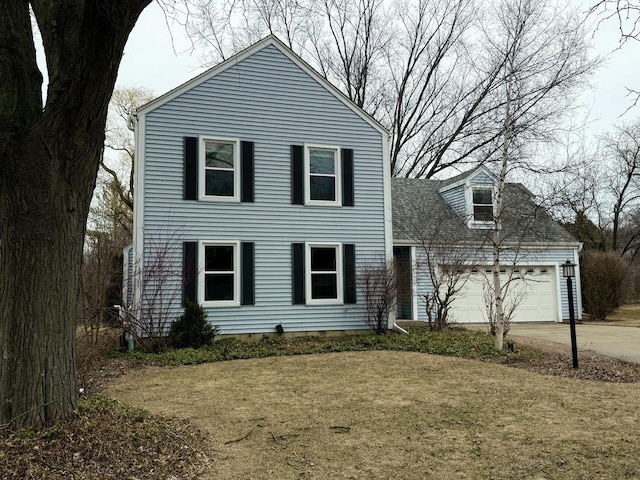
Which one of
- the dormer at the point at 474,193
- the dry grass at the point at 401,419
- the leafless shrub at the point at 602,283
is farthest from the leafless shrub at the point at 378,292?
the leafless shrub at the point at 602,283

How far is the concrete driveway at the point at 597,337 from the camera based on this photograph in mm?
10039

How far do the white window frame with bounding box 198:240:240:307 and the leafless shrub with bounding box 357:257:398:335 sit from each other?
3175 mm

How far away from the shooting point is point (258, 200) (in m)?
12.4

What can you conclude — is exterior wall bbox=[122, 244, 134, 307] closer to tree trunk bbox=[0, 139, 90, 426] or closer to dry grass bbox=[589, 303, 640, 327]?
tree trunk bbox=[0, 139, 90, 426]

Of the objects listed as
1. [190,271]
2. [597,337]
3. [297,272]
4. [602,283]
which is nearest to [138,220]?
[190,271]

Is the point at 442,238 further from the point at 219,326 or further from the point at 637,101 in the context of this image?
the point at 637,101

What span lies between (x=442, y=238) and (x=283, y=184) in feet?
19.0

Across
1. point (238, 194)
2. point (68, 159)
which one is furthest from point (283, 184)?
point (68, 159)

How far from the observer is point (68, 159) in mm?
4402

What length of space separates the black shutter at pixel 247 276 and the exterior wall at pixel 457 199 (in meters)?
8.60

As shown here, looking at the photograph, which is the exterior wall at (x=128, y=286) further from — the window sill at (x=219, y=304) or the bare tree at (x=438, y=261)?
the bare tree at (x=438, y=261)

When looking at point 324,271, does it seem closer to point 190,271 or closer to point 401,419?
point 190,271

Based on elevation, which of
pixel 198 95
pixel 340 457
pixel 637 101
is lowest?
pixel 340 457

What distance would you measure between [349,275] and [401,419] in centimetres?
743
